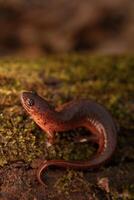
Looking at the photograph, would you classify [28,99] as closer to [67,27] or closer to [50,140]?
[50,140]

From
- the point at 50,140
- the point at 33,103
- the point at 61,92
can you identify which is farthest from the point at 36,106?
the point at 61,92

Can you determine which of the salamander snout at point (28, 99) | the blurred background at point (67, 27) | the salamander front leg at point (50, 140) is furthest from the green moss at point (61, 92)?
the blurred background at point (67, 27)

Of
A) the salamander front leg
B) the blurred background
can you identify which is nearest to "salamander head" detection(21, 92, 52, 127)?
the salamander front leg

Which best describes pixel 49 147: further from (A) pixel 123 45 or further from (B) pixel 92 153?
(A) pixel 123 45

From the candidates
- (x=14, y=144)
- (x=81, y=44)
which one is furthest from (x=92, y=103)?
(x=81, y=44)

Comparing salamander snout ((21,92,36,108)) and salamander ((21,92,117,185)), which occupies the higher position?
salamander snout ((21,92,36,108))

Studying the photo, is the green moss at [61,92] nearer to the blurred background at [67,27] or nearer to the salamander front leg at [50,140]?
the salamander front leg at [50,140]

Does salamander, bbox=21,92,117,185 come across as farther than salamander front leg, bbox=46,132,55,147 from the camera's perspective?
Yes

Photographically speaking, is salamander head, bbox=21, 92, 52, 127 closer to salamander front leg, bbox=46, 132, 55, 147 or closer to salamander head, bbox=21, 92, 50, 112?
salamander head, bbox=21, 92, 50, 112
